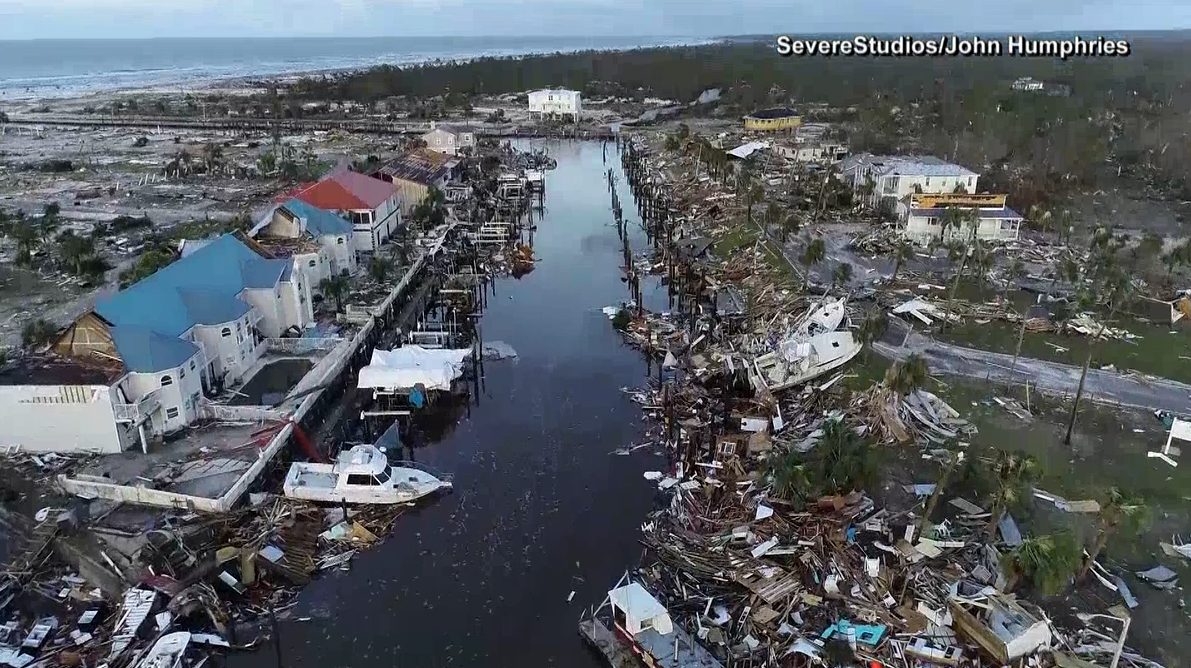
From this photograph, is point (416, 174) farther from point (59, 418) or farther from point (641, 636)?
point (641, 636)

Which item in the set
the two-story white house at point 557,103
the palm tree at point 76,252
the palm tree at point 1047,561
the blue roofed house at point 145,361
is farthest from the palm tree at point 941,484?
the two-story white house at point 557,103

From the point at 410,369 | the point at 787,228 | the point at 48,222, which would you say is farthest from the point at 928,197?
the point at 48,222

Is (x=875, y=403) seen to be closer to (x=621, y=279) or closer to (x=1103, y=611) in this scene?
(x=1103, y=611)

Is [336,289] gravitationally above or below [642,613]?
above

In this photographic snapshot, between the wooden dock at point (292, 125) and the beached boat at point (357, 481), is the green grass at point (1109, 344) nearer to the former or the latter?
the beached boat at point (357, 481)

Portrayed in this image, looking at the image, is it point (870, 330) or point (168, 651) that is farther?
point (870, 330)

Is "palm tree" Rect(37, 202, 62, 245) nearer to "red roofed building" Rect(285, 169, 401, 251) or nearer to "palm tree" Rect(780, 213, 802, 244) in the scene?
"red roofed building" Rect(285, 169, 401, 251)
